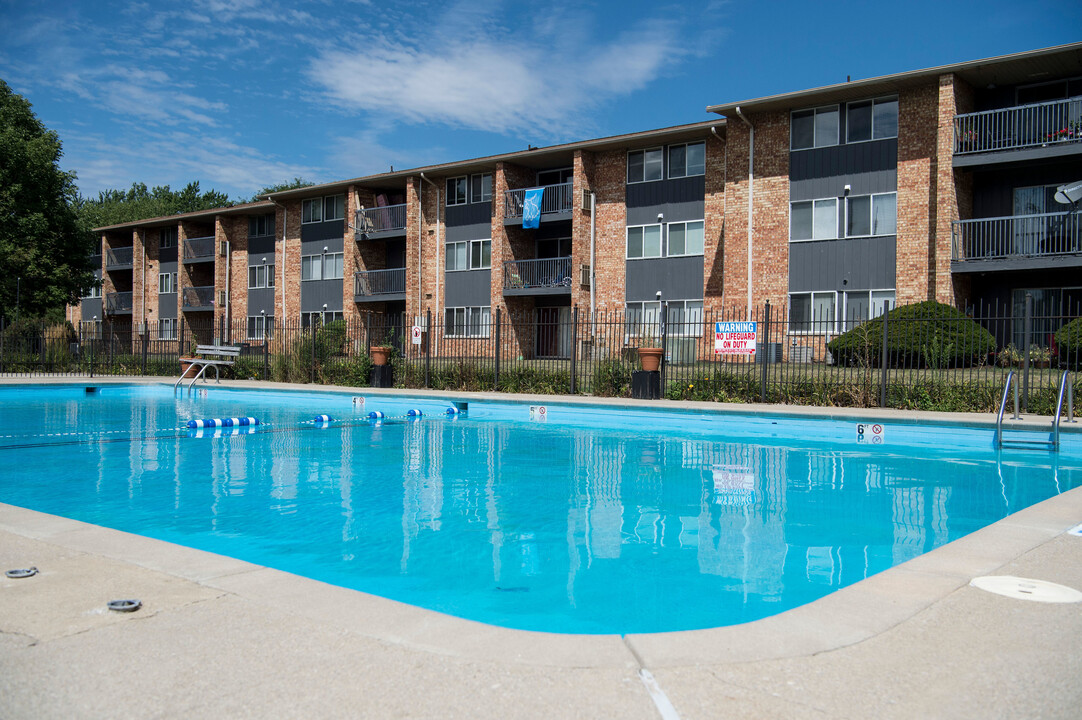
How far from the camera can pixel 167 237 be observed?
4503 centimetres

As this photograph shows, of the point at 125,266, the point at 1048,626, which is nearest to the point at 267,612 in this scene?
the point at 1048,626

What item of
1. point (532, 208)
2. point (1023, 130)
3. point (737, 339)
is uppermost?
point (1023, 130)

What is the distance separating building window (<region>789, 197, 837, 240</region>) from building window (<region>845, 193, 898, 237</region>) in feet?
1.41

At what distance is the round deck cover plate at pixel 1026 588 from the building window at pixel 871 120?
2157cm

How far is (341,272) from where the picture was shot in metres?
36.7

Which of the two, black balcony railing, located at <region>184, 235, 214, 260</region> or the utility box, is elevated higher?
black balcony railing, located at <region>184, 235, 214, 260</region>

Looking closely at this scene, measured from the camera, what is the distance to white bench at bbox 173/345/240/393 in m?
22.8

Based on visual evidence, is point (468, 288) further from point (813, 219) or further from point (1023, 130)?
point (1023, 130)

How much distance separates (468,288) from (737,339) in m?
18.9

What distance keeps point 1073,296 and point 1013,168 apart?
389 centimetres

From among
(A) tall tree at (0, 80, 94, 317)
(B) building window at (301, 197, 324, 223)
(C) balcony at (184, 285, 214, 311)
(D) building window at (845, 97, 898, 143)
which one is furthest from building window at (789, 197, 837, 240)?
(A) tall tree at (0, 80, 94, 317)

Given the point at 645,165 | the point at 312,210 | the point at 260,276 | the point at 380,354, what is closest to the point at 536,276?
the point at 645,165

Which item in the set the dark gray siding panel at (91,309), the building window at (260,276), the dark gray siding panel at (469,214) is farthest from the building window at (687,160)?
the dark gray siding panel at (91,309)

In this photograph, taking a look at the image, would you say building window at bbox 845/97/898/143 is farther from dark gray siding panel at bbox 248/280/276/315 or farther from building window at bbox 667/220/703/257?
dark gray siding panel at bbox 248/280/276/315
